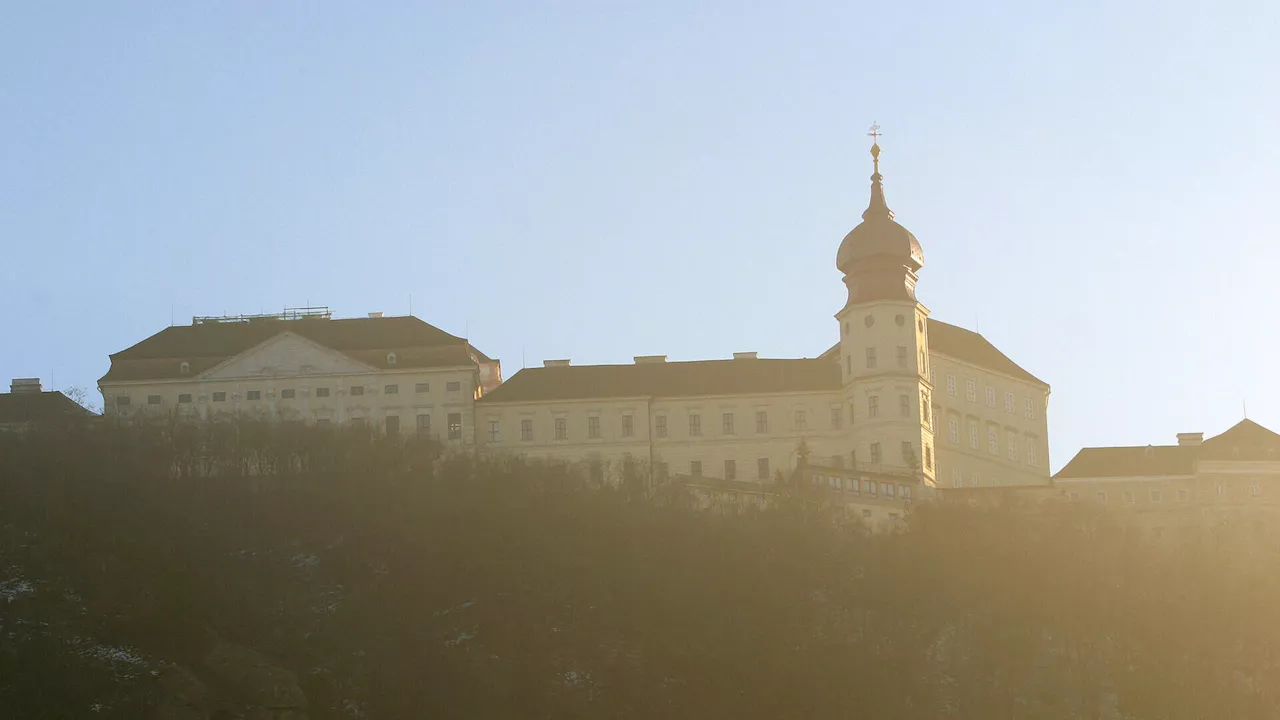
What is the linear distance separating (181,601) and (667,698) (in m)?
17.9

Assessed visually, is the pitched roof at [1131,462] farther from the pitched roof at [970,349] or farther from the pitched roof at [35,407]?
the pitched roof at [35,407]

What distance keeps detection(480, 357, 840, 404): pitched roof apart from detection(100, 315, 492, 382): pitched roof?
347cm

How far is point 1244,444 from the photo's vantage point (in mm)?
120875

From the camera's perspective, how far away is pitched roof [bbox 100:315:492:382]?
121 m

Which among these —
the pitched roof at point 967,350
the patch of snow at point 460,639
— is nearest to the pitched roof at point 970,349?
the pitched roof at point 967,350

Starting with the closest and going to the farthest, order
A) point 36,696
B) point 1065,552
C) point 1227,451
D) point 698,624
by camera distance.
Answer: point 36,696, point 698,624, point 1065,552, point 1227,451

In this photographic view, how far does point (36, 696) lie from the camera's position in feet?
276

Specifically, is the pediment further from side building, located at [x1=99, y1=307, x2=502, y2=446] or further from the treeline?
the treeline

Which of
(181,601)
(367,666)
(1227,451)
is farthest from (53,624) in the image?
(1227,451)

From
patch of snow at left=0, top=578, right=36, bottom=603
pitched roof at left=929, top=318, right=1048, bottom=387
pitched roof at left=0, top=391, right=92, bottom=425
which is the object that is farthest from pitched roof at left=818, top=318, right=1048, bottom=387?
patch of snow at left=0, top=578, right=36, bottom=603

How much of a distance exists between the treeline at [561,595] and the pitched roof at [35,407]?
727 cm

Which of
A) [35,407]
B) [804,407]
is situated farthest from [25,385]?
[804,407]

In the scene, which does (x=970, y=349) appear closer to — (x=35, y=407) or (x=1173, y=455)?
(x=1173, y=455)

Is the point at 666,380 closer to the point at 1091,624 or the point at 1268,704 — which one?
the point at 1091,624
